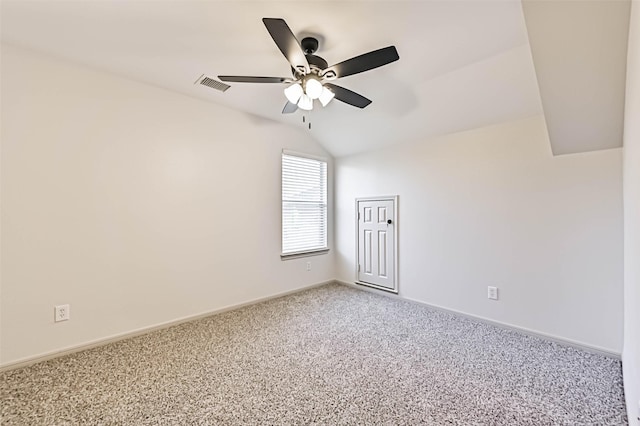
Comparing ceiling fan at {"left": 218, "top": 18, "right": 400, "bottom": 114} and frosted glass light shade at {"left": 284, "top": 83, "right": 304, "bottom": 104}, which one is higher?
ceiling fan at {"left": 218, "top": 18, "right": 400, "bottom": 114}

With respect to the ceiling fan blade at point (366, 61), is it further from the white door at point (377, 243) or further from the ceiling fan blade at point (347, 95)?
the white door at point (377, 243)

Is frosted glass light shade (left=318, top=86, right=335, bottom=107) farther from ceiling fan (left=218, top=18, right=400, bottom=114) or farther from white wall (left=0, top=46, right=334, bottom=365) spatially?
white wall (left=0, top=46, right=334, bottom=365)

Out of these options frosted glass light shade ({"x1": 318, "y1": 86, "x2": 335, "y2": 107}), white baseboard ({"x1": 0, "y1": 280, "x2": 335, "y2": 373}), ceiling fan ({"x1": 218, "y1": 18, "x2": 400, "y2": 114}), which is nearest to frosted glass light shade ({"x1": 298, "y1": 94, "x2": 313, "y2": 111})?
ceiling fan ({"x1": 218, "y1": 18, "x2": 400, "y2": 114})

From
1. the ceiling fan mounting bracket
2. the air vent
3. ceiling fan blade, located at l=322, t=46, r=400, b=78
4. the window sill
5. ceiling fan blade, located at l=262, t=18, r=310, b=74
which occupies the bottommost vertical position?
the window sill

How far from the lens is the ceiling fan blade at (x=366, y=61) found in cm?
171

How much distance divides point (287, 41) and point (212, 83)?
143cm

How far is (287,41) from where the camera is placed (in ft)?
5.51

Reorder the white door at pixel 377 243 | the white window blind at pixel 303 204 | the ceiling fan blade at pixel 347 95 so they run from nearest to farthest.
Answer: the ceiling fan blade at pixel 347 95
the white door at pixel 377 243
the white window blind at pixel 303 204

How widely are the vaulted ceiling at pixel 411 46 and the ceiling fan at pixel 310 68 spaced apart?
0.25 metres

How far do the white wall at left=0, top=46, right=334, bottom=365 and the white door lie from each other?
4.81ft

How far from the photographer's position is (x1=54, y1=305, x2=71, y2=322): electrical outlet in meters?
2.32

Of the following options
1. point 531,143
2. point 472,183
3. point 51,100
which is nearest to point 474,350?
point 472,183

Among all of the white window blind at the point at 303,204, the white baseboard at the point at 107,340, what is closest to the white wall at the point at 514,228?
the white window blind at the point at 303,204

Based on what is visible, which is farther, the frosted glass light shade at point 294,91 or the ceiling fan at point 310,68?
the frosted glass light shade at point 294,91
